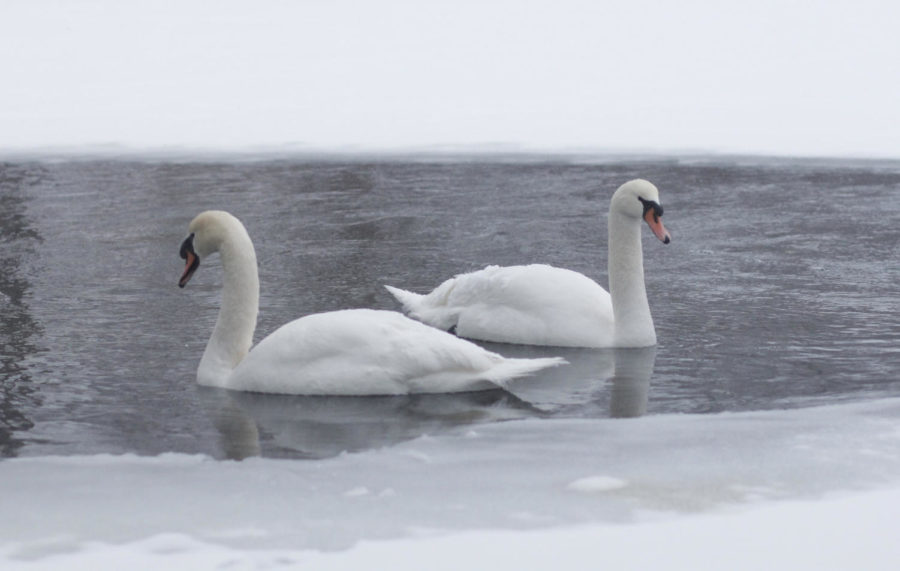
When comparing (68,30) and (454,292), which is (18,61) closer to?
(68,30)

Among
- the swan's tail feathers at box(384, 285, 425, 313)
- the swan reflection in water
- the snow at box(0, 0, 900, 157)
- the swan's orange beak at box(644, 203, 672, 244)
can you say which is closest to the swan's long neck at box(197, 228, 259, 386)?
the swan reflection in water

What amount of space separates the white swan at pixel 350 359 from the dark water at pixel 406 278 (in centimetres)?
9

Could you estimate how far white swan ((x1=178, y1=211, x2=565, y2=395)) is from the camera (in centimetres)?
617

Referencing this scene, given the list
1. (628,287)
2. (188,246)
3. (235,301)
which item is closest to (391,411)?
(235,301)

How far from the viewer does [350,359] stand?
621 centimetres

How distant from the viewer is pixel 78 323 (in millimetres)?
7691

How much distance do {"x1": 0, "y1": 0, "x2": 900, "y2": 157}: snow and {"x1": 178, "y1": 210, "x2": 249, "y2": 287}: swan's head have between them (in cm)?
999

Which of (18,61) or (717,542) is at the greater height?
(18,61)

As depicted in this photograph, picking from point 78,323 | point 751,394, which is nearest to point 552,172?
point 78,323

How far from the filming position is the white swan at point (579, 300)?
7355 mm

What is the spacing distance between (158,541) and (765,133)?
13672 mm

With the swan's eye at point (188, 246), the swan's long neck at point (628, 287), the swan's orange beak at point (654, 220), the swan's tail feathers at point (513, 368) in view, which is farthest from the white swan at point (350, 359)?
the swan's orange beak at point (654, 220)

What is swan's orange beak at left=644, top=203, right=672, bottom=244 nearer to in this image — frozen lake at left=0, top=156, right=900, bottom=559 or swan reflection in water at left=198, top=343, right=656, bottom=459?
frozen lake at left=0, top=156, right=900, bottom=559

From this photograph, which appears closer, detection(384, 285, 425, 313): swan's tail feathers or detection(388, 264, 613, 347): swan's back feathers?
detection(388, 264, 613, 347): swan's back feathers
